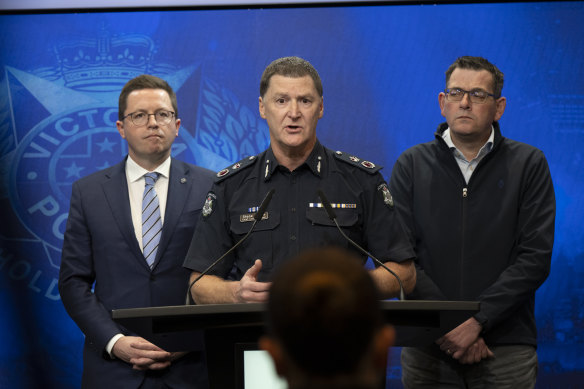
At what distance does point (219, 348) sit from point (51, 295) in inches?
97.2

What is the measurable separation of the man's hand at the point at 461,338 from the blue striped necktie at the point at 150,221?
3.87 feet

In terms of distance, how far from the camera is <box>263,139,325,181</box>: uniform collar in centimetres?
251

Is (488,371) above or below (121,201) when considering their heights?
below

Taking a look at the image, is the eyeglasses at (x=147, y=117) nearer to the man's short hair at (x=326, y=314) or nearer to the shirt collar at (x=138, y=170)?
the shirt collar at (x=138, y=170)

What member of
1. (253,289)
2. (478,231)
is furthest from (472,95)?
(253,289)

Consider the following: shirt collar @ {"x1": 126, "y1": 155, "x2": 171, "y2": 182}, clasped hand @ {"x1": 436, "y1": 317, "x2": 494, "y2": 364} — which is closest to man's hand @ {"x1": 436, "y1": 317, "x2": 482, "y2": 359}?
clasped hand @ {"x1": 436, "y1": 317, "x2": 494, "y2": 364}

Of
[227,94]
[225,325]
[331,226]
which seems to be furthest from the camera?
[227,94]

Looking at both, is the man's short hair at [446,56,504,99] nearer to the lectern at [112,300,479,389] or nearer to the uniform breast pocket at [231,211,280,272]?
the uniform breast pocket at [231,211,280,272]

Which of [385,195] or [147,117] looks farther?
[147,117]

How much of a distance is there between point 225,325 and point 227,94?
2346 millimetres

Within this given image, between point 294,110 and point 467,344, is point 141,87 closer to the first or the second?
point 294,110

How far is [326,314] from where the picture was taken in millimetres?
881

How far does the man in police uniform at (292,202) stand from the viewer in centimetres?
241

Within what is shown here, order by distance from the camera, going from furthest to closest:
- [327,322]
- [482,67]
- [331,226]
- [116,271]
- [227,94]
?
[227,94]
[482,67]
[116,271]
[331,226]
[327,322]
